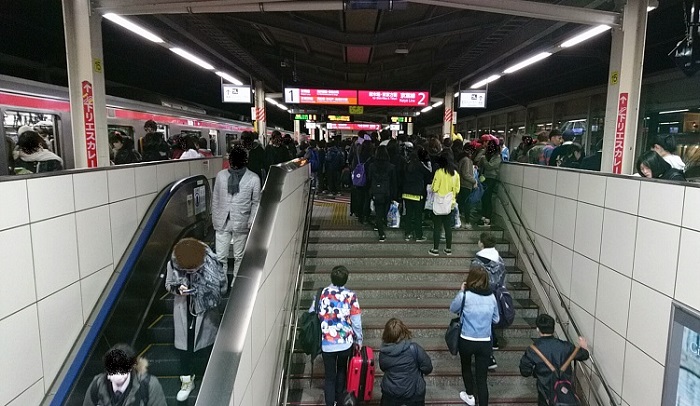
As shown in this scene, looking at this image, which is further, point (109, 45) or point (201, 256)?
point (109, 45)

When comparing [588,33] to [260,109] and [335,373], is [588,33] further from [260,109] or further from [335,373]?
[260,109]

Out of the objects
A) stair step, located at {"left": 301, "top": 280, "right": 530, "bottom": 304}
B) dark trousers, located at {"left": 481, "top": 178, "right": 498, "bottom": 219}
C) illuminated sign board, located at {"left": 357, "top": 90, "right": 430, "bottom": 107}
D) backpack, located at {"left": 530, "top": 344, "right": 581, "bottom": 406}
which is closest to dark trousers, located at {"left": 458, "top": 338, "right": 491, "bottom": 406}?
backpack, located at {"left": 530, "top": 344, "right": 581, "bottom": 406}

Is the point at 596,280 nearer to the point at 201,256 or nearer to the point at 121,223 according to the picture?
the point at 201,256

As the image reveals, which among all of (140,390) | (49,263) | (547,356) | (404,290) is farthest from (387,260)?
(49,263)

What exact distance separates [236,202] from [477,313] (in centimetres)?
233

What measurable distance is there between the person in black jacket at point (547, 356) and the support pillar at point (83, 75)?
4.50 m

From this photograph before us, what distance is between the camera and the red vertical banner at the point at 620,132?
4445 mm

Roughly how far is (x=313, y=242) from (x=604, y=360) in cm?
374

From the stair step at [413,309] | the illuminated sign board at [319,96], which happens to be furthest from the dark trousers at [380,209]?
the illuminated sign board at [319,96]

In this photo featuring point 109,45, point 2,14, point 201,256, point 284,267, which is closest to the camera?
point 201,256

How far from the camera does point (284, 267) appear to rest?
3.88 m

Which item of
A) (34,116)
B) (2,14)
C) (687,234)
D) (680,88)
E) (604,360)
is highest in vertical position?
(2,14)

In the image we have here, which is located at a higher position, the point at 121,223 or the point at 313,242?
the point at 121,223

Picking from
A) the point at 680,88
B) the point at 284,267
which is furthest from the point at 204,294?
the point at 680,88
